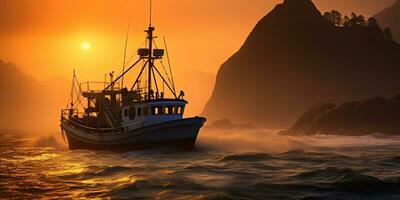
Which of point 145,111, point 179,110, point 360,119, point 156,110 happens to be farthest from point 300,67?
point 145,111

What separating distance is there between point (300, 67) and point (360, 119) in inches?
4185

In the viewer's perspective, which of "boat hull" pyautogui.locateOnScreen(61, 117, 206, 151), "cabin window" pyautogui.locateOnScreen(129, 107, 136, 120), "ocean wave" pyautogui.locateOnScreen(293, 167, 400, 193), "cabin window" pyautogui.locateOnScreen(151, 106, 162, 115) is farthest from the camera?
"cabin window" pyautogui.locateOnScreen(129, 107, 136, 120)

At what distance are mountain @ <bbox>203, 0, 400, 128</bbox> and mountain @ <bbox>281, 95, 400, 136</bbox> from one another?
8399 cm

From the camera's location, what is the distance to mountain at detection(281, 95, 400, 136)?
77938 millimetres

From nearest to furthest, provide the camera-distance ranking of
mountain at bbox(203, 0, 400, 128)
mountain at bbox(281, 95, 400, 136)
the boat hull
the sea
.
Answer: the sea, the boat hull, mountain at bbox(281, 95, 400, 136), mountain at bbox(203, 0, 400, 128)

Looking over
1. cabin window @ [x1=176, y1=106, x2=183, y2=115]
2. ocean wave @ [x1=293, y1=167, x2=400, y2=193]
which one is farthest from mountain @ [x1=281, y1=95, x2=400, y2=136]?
ocean wave @ [x1=293, y1=167, x2=400, y2=193]

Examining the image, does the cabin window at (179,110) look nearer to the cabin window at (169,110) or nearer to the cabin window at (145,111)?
the cabin window at (169,110)

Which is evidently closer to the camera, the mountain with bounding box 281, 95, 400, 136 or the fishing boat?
the fishing boat

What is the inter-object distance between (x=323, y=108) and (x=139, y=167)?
71892 mm

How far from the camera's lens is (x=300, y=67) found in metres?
186

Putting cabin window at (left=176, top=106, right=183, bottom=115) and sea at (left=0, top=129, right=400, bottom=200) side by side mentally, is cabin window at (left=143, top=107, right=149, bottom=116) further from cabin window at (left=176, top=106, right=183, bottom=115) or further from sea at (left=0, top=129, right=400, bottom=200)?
sea at (left=0, top=129, right=400, bottom=200)

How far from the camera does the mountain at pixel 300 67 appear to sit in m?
178

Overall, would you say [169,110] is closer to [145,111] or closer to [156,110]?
[156,110]

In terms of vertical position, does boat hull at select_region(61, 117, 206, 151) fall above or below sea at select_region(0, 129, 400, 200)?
above
